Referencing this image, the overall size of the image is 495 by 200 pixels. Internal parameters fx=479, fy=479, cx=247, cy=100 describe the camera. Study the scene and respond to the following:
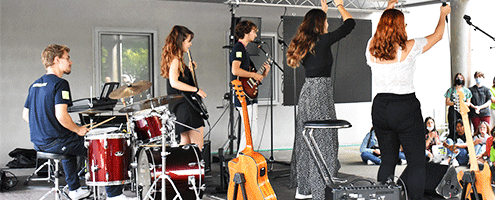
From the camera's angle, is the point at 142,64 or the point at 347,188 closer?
the point at 347,188

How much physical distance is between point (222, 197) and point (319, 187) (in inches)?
43.4

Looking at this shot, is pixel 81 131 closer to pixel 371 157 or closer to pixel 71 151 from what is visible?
pixel 71 151

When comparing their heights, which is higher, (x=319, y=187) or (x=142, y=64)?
(x=142, y=64)

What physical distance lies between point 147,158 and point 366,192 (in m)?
1.80

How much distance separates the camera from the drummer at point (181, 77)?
169 inches

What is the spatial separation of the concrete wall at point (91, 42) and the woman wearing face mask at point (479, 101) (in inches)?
68.4

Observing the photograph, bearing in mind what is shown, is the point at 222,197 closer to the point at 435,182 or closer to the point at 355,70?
the point at 435,182

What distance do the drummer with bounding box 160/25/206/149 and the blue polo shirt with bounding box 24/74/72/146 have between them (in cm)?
90

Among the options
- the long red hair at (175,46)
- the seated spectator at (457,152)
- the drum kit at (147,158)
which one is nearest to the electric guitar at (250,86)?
the long red hair at (175,46)

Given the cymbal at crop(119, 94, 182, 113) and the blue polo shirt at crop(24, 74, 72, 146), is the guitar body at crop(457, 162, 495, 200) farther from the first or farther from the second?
the blue polo shirt at crop(24, 74, 72, 146)

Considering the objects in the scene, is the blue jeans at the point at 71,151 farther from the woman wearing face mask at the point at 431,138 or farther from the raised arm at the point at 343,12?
the woman wearing face mask at the point at 431,138

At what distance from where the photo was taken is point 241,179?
128 inches

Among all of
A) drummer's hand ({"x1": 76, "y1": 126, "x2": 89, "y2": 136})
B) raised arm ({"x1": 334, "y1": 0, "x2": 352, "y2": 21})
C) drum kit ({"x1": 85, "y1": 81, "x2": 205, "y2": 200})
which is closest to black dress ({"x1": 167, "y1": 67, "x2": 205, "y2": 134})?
drum kit ({"x1": 85, "y1": 81, "x2": 205, "y2": 200})

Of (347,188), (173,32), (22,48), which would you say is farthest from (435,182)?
(22,48)
